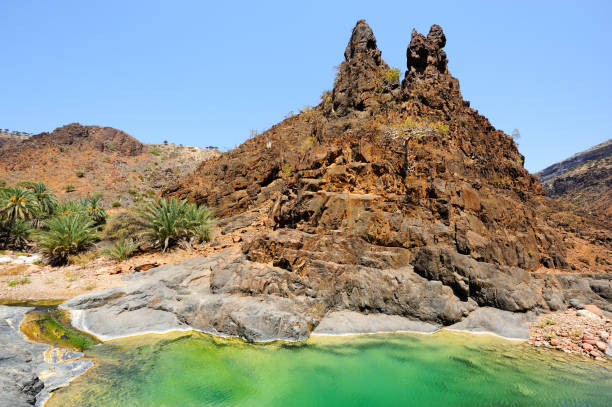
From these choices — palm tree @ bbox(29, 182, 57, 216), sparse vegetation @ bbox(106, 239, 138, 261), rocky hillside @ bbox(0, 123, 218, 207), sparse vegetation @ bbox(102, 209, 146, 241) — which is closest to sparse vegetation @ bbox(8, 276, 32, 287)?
sparse vegetation @ bbox(106, 239, 138, 261)

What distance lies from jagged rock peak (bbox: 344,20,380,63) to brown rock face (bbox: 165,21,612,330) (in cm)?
393

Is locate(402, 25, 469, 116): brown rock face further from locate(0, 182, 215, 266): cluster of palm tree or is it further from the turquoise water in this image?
locate(0, 182, 215, 266): cluster of palm tree

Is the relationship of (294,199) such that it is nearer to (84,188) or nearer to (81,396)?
(81,396)

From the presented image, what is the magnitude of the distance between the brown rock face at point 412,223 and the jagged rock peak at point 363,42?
12.9ft

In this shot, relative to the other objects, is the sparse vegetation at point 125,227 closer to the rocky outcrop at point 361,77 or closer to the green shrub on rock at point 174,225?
the green shrub on rock at point 174,225

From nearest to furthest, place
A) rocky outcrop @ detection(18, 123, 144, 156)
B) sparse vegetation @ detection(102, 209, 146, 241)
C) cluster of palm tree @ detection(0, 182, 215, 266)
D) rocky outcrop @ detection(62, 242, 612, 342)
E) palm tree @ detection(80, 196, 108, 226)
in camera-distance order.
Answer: rocky outcrop @ detection(62, 242, 612, 342)
cluster of palm tree @ detection(0, 182, 215, 266)
sparse vegetation @ detection(102, 209, 146, 241)
palm tree @ detection(80, 196, 108, 226)
rocky outcrop @ detection(18, 123, 144, 156)

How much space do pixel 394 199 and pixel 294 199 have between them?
4.42m

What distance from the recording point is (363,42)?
23531mm

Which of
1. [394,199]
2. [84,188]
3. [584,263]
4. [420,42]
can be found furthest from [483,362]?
[84,188]

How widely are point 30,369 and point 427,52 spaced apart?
24.5m

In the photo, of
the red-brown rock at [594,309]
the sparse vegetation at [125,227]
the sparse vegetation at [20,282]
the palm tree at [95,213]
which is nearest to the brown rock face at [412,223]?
the red-brown rock at [594,309]

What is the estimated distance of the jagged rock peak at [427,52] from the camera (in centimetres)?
2059

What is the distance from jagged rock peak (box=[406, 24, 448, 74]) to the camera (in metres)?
20.6

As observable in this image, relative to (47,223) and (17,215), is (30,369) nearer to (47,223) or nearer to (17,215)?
(47,223)
